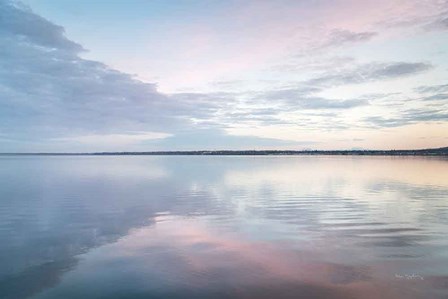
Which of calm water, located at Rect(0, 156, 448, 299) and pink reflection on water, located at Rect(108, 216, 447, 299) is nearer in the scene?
pink reflection on water, located at Rect(108, 216, 447, 299)

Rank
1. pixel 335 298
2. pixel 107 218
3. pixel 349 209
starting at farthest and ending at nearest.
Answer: pixel 349 209, pixel 107 218, pixel 335 298

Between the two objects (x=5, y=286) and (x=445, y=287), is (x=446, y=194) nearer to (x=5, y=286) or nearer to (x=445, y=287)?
(x=445, y=287)

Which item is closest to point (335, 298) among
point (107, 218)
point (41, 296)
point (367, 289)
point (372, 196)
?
point (367, 289)

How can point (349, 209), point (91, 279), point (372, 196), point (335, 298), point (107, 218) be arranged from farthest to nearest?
point (372, 196) → point (349, 209) → point (107, 218) → point (91, 279) → point (335, 298)

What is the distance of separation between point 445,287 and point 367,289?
2202 mm

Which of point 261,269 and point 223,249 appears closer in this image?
point 261,269

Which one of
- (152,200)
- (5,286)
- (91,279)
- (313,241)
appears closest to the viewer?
(5,286)

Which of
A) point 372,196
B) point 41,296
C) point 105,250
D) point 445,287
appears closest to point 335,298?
point 445,287

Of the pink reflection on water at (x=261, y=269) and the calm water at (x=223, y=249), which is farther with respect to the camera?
the calm water at (x=223, y=249)

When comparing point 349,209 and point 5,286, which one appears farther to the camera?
point 349,209

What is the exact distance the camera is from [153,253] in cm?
1373

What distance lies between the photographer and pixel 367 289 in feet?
33.4

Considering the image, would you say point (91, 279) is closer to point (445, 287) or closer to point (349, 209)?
point (445, 287)

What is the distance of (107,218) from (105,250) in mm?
6786
